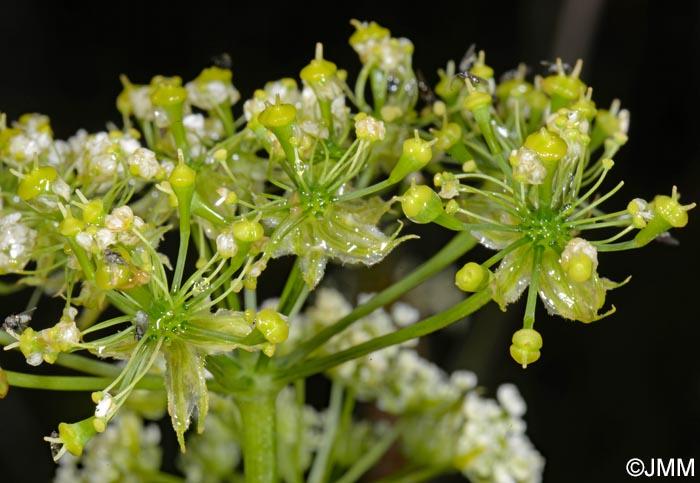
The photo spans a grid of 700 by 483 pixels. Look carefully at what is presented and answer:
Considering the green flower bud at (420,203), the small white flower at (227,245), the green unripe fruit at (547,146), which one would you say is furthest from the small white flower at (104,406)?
the green unripe fruit at (547,146)

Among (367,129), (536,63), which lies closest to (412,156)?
(367,129)


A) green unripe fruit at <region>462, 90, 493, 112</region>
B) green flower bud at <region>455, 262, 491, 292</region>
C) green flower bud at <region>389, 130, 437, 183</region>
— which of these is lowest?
green flower bud at <region>455, 262, 491, 292</region>

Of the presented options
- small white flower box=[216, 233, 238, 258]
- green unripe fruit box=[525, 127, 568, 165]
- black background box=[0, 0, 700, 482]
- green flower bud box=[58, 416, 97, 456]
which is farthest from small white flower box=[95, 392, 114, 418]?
black background box=[0, 0, 700, 482]

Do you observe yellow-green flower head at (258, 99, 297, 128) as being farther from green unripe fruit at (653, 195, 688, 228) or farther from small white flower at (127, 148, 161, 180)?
Result: green unripe fruit at (653, 195, 688, 228)

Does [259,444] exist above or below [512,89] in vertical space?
below

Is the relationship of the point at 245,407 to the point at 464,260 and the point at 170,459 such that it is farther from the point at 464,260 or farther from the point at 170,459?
the point at 464,260

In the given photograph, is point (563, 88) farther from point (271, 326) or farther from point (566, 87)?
point (271, 326)
